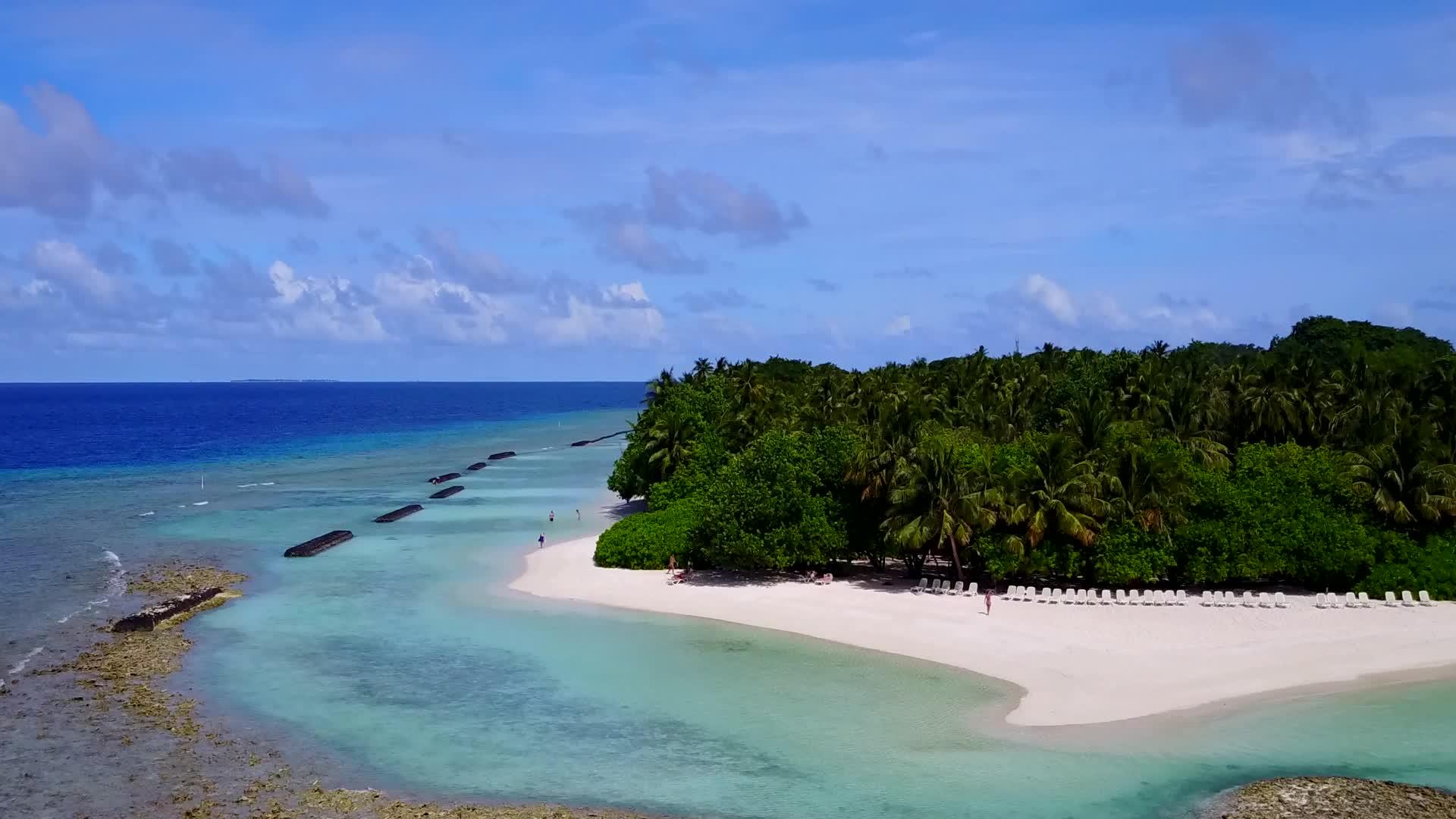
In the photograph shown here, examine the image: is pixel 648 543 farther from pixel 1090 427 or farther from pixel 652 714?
pixel 1090 427

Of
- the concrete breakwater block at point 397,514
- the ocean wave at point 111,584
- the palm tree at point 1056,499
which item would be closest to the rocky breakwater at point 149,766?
the ocean wave at point 111,584

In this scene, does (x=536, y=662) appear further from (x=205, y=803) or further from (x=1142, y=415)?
(x=1142, y=415)

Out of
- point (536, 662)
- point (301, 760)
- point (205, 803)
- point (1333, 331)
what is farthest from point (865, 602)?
point (1333, 331)

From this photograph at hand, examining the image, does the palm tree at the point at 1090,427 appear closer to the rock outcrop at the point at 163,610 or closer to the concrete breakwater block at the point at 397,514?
the rock outcrop at the point at 163,610

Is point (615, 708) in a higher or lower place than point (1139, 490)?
lower

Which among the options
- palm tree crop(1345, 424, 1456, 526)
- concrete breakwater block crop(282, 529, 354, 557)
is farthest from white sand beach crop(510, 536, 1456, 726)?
concrete breakwater block crop(282, 529, 354, 557)

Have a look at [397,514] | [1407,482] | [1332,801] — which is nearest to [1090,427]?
[1407,482]

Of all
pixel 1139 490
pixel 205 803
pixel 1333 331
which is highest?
pixel 1333 331
